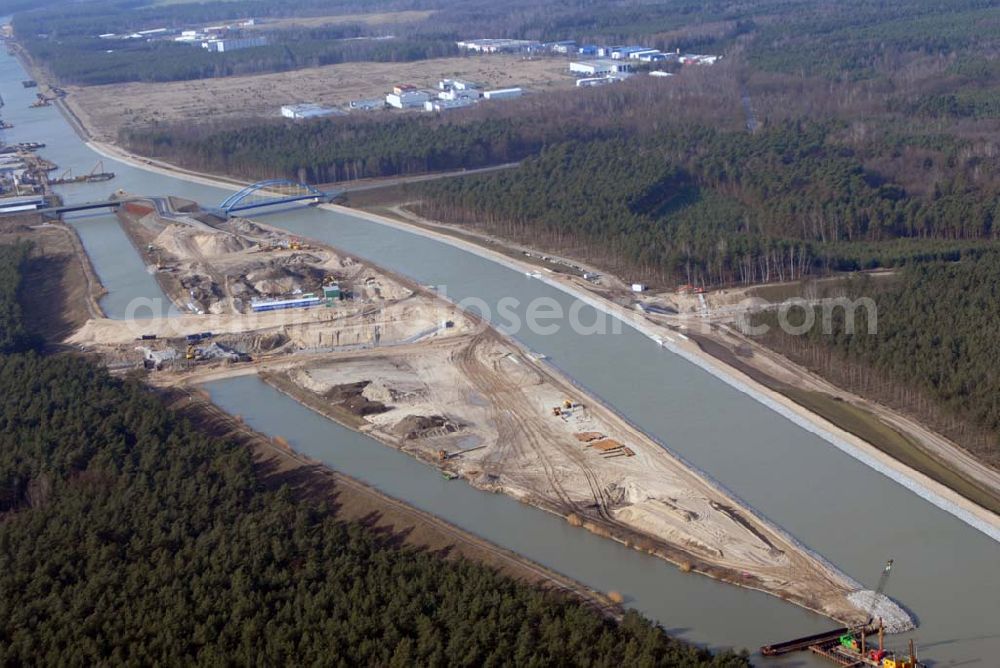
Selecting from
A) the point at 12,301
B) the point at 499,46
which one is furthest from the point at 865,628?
the point at 499,46

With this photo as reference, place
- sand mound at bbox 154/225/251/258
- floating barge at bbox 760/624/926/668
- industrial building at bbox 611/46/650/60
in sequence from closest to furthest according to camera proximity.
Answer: floating barge at bbox 760/624/926/668
sand mound at bbox 154/225/251/258
industrial building at bbox 611/46/650/60

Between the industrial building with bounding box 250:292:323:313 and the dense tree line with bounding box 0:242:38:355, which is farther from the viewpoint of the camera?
the industrial building with bounding box 250:292:323:313

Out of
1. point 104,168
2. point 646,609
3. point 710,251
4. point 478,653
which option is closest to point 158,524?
point 478,653

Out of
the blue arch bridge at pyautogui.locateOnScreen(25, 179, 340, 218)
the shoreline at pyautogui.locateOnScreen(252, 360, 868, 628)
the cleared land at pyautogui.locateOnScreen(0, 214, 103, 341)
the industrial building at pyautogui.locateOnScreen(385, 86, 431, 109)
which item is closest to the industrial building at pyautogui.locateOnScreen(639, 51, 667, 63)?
the industrial building at pyautogui.locateOnScreen(385, 86, 431, 109)

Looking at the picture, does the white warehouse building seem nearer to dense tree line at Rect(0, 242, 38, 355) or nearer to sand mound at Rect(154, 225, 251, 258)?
sand mound at Rect(154, 225, 251, 258)

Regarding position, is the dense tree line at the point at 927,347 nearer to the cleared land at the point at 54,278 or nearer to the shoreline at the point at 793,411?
the shoreline at the point at 793,411

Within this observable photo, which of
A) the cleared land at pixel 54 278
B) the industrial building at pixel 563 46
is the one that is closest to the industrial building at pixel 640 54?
the industrial building at pixel 563 46
